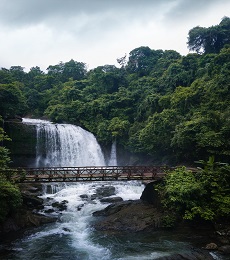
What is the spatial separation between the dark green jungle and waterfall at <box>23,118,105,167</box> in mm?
3950

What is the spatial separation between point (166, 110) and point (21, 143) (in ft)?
67.8

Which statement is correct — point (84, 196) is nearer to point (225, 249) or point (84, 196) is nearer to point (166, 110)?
point (225, 249)

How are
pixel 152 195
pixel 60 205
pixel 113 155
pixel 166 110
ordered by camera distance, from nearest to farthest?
pixel 152 195 < pixel 60 205 < pixel 166 110 < pixel 113 155

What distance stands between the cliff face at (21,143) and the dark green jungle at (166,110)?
154 centimetres

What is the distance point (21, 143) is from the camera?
119 feet

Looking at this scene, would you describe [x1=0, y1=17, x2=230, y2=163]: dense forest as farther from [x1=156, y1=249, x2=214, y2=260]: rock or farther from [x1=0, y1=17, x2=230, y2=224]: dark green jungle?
[x1=156, y1=249, x2=214, y2=260]: rock

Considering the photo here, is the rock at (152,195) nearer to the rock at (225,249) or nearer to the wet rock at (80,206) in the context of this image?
the wet rock at (80,206)

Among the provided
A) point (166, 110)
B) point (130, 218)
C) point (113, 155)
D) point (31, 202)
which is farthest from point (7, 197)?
point (113, 155)

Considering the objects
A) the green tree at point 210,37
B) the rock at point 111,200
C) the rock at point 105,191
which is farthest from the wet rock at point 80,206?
the green tree at point 210,37

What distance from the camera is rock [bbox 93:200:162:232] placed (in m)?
18.2

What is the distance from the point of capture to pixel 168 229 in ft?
58.4

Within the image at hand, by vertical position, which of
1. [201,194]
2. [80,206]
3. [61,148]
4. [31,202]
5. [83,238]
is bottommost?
[83,238]

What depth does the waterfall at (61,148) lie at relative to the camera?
121 feet

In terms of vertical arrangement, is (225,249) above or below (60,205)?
below
